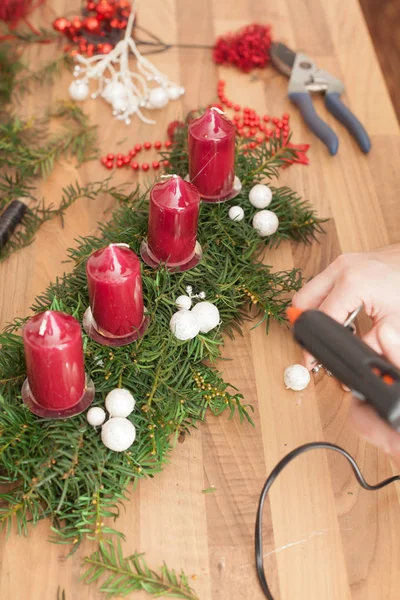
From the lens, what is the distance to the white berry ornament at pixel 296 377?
77cm

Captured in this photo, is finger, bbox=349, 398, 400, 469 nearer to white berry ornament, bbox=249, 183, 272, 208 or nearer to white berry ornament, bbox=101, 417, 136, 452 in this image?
white berry ornament, bbox=101, 417, 136, 452

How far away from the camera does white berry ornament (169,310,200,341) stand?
0.73 metres

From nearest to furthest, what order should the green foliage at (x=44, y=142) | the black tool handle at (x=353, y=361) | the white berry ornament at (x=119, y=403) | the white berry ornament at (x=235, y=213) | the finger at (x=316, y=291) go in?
1. the black tool handle at (x=353, y=361)
2. the white berry ornament at (x=119, y=403)
3. the finger at (x=316, y=291)
4. the white berry ornament at (x=235, y=213)
5. the green foliage at (x=44, y=142)

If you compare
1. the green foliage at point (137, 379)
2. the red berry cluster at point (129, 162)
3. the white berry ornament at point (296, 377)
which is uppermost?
the red berry cluster at point (129, 162)

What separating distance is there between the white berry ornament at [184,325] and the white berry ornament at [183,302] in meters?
0.03

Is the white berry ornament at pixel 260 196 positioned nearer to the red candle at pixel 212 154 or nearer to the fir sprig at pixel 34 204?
the red candle at pixel 212 154

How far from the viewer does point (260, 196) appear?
90 cm

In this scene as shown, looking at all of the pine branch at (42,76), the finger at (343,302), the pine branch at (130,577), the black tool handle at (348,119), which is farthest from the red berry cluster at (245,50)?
the pine branch at (130,577)

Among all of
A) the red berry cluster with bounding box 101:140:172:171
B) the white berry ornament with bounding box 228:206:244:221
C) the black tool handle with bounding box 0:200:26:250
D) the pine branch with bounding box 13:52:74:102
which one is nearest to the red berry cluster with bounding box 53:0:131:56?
the pine branch with bounding box 13:52:74:102

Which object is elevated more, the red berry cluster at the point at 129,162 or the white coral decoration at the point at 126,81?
the white coral decoration at the point at 126,81

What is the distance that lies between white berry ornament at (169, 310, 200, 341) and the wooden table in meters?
0.09

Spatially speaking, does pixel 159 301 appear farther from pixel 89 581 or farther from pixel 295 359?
pixel 89 581

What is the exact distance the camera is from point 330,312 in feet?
2.46

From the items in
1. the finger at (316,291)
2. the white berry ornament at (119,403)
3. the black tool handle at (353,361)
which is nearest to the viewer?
the black tool handle at (353,361)
